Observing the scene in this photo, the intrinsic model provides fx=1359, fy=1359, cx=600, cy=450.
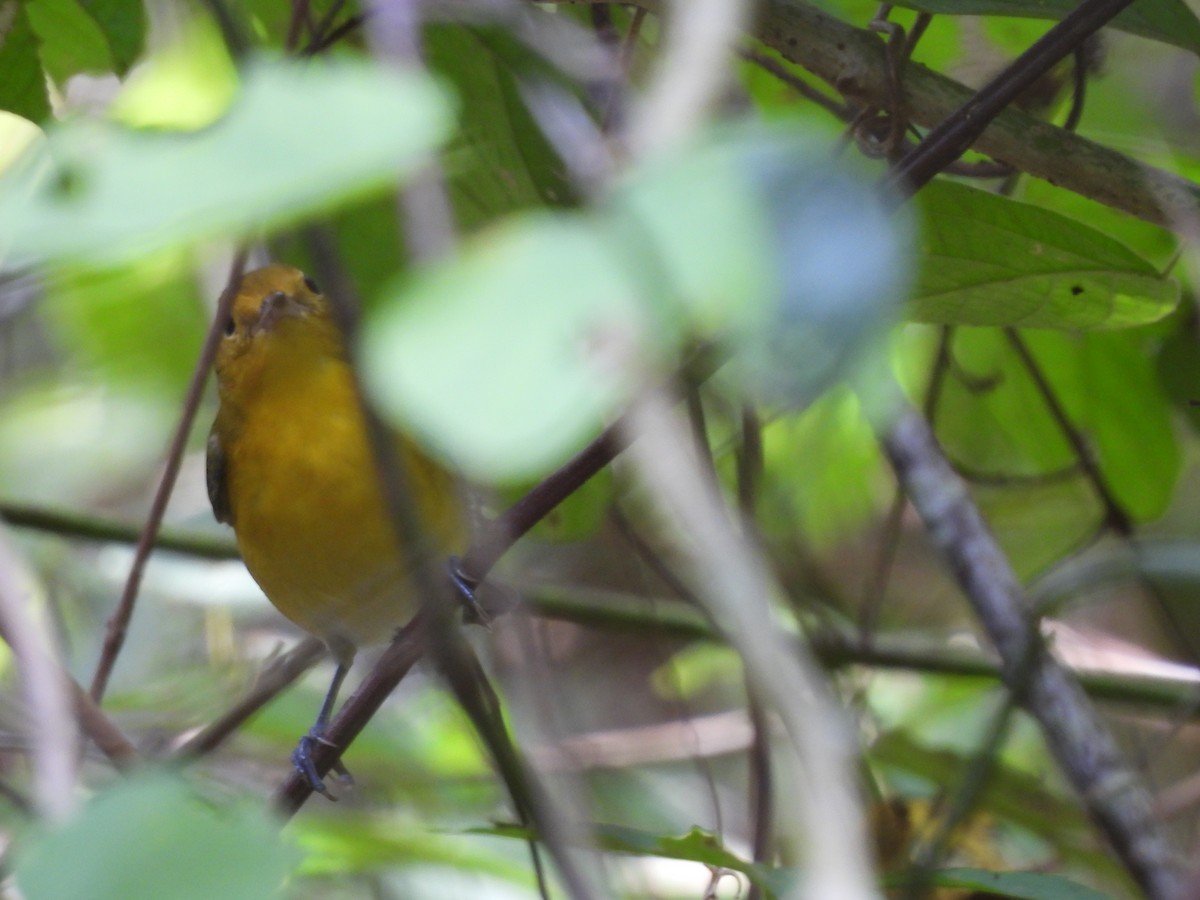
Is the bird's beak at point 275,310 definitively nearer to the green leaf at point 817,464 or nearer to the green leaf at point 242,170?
the green leaf at point 817,464

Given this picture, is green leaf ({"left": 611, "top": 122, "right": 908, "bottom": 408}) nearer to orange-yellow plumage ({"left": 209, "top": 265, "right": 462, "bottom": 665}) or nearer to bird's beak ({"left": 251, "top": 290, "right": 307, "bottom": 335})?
orange-yellow plumage ({"left": 209, "top": 265, "right": 462, "bottom": 665})

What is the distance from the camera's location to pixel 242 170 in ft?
2.09

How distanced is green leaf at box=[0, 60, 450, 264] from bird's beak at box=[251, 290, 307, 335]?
2.70m

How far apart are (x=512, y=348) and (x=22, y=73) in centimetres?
222

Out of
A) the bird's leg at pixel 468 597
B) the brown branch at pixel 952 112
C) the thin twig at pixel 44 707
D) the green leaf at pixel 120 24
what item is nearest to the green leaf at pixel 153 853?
the thin twig at pixel 44 707

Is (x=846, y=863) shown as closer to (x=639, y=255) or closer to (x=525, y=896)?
(x=639, y=255)

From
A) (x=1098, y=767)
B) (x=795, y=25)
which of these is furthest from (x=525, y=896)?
(x=795, y=25)

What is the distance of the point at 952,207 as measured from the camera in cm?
204

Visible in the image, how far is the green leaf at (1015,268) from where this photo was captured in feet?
6.63

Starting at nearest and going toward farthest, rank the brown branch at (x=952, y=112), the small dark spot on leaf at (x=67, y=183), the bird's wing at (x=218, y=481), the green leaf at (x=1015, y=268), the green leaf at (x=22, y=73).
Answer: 1. the small dark spot on leaf at (x=67, y=183)
2. the green leaf at (x=1015, y=268)
3. the brown branch at (x=952, y=112)
4. the green leaf at (x=22, y=73)
5. the bird's wing at (x=218, y=481)

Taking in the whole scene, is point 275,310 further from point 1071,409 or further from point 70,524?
point 1071,409

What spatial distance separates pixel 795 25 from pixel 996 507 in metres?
1.80

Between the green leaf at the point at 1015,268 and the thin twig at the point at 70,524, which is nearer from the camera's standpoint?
the green leaf at the point at 1015,268

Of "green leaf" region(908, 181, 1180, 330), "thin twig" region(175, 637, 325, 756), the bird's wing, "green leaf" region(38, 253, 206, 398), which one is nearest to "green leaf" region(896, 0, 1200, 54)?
"green leaf" region(908, 181, 1180, 330)
